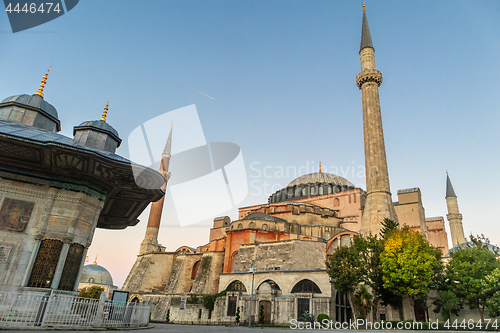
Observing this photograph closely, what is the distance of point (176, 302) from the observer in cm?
2809

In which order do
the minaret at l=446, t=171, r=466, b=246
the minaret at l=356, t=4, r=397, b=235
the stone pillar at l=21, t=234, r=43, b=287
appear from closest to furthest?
the stone pillar at l=21, t=234, r=43, b=287, the minaret at l=356, t=4, r=397, b=235, the minaret at l=446, t=171, r=466, b=246

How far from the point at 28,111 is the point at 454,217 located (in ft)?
142

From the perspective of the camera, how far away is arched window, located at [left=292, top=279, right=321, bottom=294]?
861 inches

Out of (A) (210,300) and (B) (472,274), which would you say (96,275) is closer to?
(A) (210,300)

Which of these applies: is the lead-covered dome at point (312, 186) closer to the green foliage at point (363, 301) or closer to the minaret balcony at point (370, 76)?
the minaret balcony at point (370, 76)

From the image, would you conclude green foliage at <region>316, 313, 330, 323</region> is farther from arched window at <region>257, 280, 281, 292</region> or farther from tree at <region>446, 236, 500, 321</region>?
tree at <region>446, 236, 500, 321</region>

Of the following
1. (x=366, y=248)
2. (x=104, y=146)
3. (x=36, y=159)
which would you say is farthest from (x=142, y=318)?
(x=366, y=248)

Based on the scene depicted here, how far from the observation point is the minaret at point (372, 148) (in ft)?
72.4

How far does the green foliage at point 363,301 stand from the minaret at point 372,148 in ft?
14.4

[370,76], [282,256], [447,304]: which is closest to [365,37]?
[370,76]

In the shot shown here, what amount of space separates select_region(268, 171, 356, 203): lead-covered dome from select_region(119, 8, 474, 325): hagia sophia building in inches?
7.5

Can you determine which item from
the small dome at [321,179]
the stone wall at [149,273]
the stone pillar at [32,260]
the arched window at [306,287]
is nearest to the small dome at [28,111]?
the stone pillar at [32,260]

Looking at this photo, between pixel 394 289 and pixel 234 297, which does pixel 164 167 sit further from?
pixel 394 289

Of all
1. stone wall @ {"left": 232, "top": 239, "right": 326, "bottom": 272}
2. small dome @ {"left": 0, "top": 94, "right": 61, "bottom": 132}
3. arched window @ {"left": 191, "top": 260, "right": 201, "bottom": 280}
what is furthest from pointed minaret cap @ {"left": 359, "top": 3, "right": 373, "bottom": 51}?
arched window @ {"left": 191, "top": 260, "right": 201, "bottom": 280}
